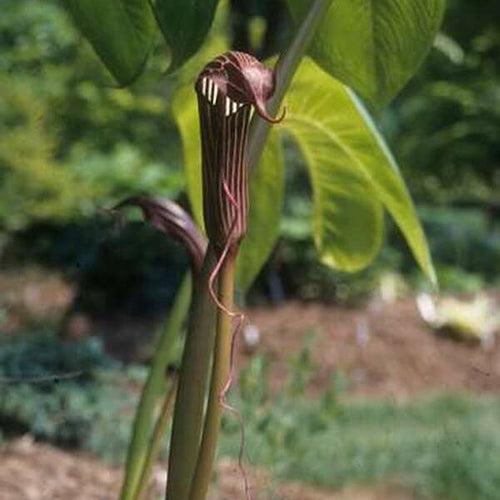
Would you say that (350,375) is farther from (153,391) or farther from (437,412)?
(153,391)

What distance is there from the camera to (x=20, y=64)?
632 centimetres

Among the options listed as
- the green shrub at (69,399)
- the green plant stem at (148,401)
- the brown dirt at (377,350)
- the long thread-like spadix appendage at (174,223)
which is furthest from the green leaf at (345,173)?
the brown dirt at (377,350)

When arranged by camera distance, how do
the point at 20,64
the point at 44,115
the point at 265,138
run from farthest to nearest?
the point at 44,115
the point at 20,64
the point at 265,138

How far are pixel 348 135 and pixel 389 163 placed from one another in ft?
0.59

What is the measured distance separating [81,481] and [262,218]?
3.86 feet

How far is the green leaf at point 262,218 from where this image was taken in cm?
348

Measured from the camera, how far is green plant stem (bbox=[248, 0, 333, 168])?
7.45 feet

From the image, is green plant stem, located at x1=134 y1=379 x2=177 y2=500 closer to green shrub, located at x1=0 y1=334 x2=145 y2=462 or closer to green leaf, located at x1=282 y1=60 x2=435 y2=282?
green leaf, located at x1=282 y1=60 x2=435 y2=282

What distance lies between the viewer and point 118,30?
231 centimetres

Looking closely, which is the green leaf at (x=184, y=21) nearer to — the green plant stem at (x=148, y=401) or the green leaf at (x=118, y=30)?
the green leaf at (x=118, y=30)

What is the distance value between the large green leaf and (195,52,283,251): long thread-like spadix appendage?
0.35 meters

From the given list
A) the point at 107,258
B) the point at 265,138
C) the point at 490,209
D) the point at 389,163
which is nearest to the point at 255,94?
the point at 265,138

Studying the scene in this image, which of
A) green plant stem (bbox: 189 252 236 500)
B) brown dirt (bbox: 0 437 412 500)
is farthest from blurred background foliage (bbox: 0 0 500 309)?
green plant stem (bbox: 189 252 236 500)

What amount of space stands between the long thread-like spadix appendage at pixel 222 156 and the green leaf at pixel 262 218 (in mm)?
1396
